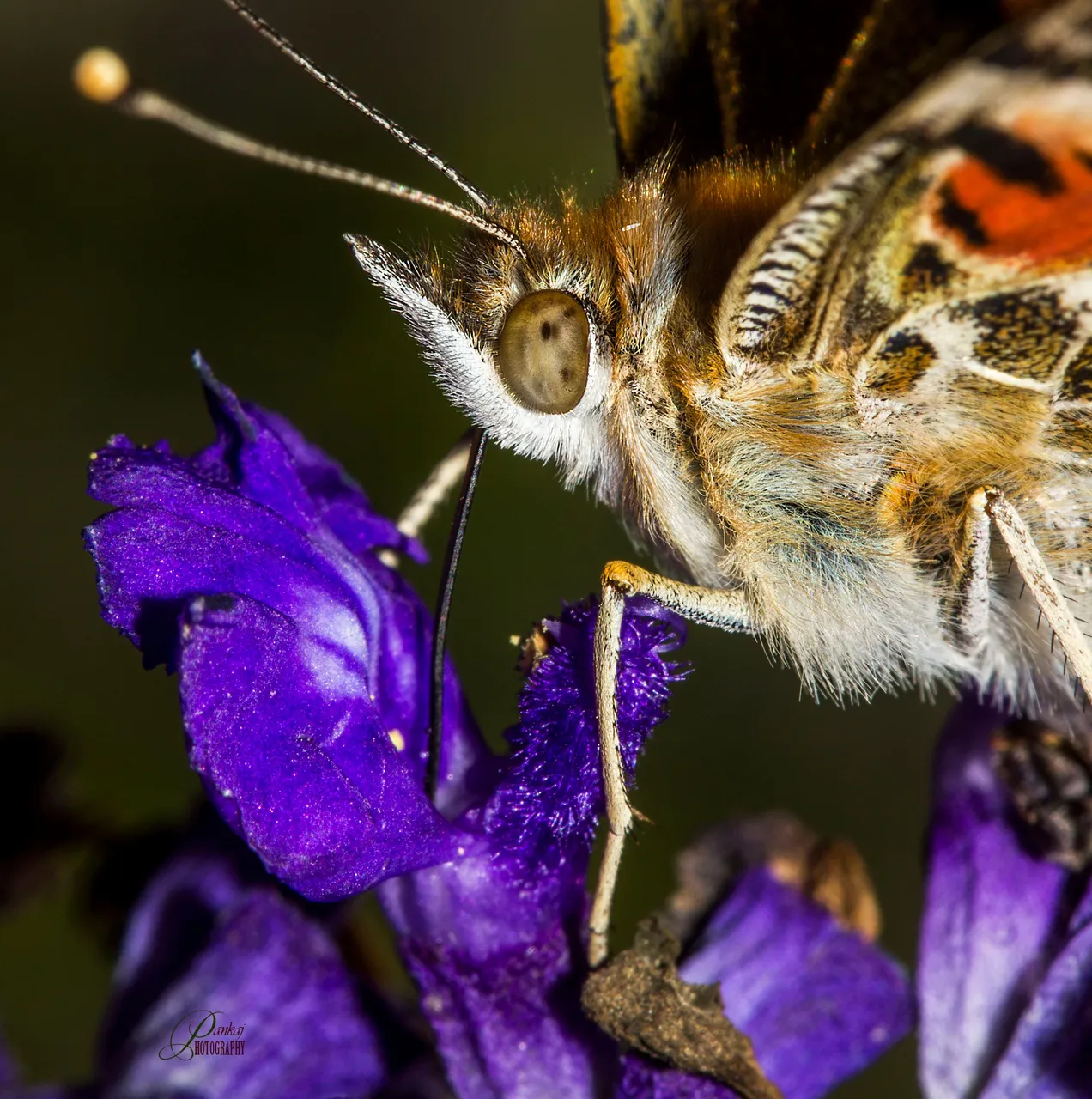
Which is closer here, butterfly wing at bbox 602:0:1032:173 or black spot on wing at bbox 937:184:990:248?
black spot on wing at bbox 937:184:990:248

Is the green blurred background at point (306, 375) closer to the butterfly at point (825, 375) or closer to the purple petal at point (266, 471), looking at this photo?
the butterfly at point (825, 375)

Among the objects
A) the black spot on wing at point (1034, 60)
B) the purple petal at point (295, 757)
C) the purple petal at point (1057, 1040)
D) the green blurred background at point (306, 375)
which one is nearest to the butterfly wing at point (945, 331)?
the black spot on wing at point (1034, 60)

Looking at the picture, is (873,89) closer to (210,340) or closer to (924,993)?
(924,993)

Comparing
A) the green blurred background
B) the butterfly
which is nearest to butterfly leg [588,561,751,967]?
the butterfly

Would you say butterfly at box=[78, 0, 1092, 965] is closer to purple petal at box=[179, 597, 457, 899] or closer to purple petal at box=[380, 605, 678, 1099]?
purple petal at box=[380, 605, 678, 1099]

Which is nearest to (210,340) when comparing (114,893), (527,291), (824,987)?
(114,893)

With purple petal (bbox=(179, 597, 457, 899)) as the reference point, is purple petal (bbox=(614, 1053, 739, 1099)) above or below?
below
